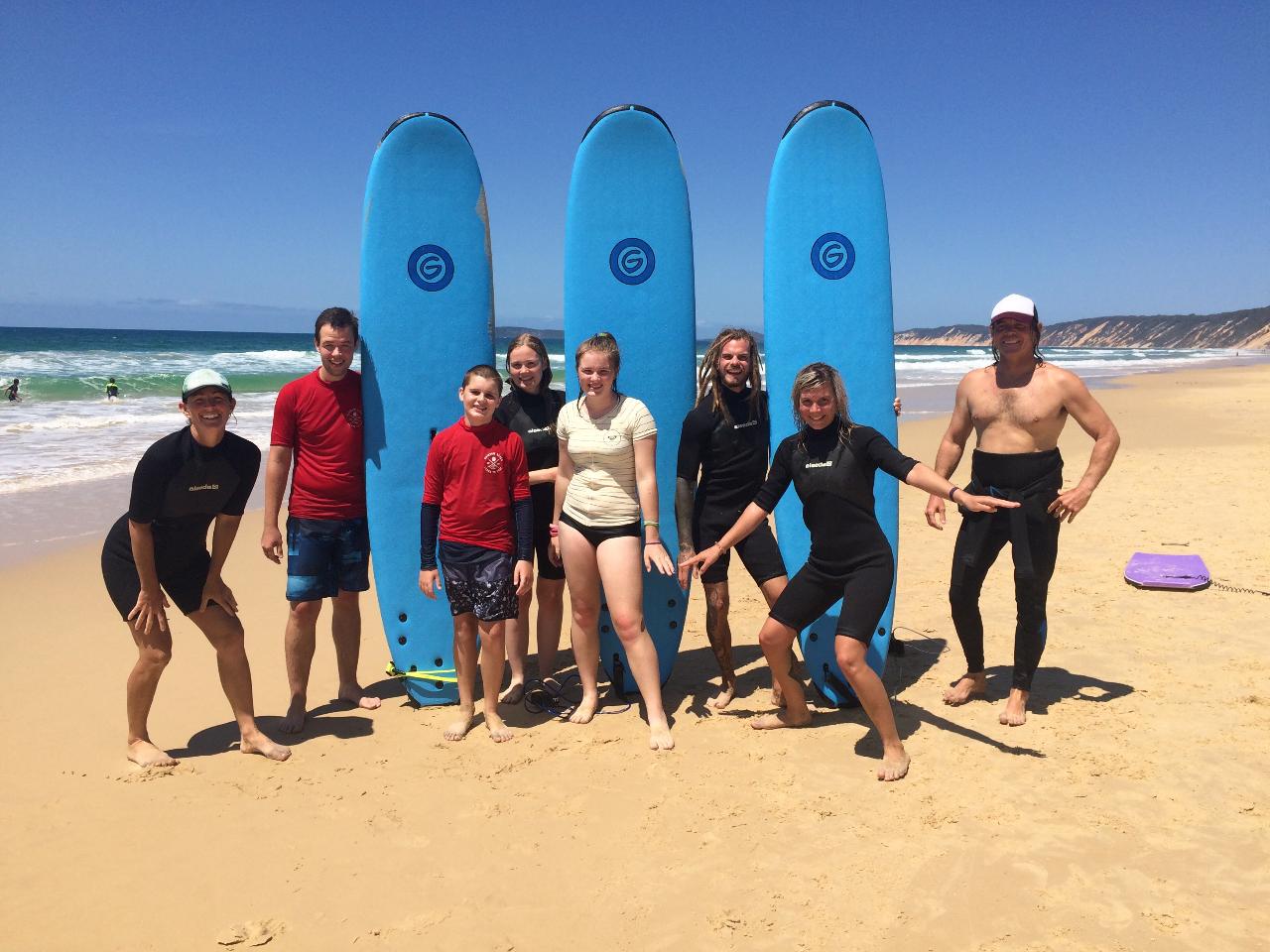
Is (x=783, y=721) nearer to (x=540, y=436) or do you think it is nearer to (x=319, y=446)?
(x=540, y=436)

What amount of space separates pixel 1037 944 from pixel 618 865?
1090mm

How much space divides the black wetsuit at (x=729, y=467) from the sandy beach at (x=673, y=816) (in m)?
0.69

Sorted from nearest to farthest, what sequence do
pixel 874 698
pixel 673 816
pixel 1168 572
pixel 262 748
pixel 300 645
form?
1. pixel 673 816
2. pixel 874 698
3. pixel 262 748
4. pixel 300 645
5. pixel 1168 572

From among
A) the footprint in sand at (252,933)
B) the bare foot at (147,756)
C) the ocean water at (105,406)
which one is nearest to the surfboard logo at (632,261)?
the ocean water at (105,406)

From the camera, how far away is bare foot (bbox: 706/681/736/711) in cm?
352

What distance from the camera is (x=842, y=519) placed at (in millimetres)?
2951

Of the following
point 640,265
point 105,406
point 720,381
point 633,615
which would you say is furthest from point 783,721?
point 105,406

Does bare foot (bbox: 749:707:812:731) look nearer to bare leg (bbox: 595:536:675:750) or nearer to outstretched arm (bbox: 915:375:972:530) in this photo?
bare leg (bbox: 595:536:675:750)

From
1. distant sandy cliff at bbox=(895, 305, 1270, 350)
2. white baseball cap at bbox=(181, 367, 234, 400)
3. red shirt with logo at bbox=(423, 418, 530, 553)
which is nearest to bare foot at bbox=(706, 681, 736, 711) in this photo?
red shirt with logo at bbox=(423, 418, 530, 553)

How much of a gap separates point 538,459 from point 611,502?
50 centimetres

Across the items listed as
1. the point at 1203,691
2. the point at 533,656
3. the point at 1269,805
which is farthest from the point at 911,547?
the point at 1269,805

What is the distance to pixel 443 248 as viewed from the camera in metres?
3.97

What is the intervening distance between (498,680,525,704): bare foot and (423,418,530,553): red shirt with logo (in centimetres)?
79

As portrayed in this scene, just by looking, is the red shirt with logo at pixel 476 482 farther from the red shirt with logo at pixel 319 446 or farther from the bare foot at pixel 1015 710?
the bare foot at pixel 1015 710
